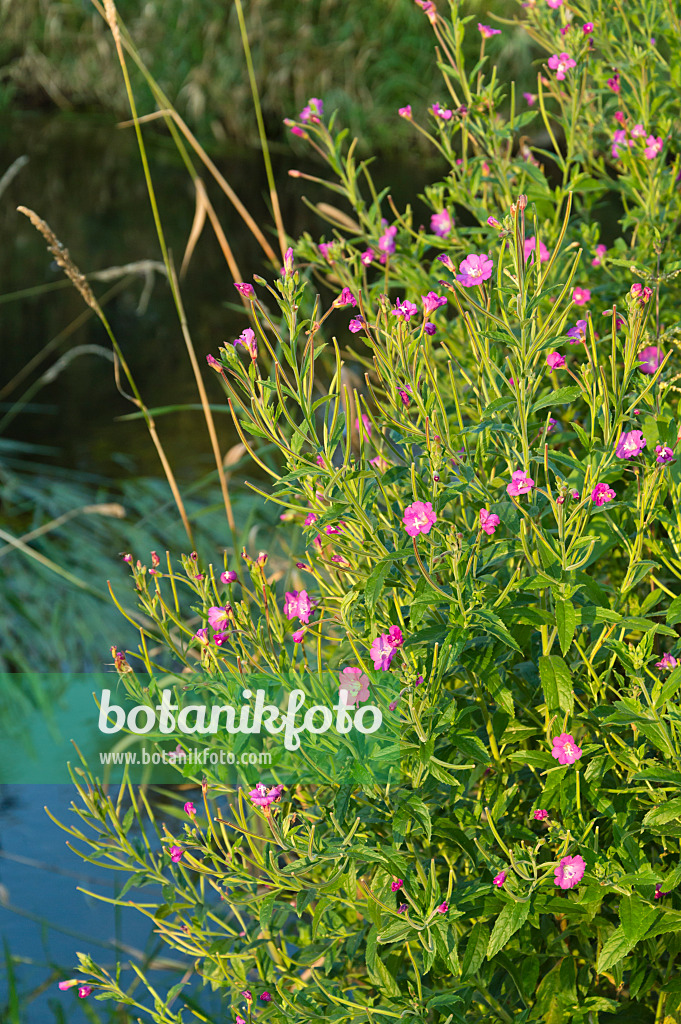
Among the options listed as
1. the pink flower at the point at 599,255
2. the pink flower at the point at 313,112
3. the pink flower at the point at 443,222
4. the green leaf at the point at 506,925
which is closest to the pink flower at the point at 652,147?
the pink flower at the point at 599,255

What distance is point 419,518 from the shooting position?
38.9 inches

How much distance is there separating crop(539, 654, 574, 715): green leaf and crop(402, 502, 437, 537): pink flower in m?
0.17

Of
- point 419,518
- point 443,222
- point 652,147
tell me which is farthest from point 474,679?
point 652,147

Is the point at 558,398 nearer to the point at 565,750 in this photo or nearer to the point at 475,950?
the point at 565,750

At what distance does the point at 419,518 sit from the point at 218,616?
245 millimetres

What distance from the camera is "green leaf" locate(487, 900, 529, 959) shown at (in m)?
1.00

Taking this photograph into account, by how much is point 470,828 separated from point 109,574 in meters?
1.91

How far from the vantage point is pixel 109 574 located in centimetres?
289

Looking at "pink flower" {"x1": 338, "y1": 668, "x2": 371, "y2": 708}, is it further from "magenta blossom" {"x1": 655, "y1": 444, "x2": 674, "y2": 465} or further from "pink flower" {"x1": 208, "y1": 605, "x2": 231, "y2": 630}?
"magenta blossom" {"x1": 655, "y1": 444, "x2": 674, "y2": 465}

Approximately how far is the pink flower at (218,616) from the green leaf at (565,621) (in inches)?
13.3

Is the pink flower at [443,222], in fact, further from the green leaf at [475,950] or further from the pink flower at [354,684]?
the green leaf at [475,950]

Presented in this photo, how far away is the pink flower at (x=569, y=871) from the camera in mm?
999

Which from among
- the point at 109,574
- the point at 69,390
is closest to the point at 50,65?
the point at 69,390

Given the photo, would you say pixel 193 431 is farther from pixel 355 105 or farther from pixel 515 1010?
pixel 355 105
